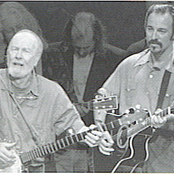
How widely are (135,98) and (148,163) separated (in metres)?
0.45

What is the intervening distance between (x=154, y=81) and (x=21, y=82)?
3.04 feet

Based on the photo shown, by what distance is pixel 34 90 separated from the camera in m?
2.76

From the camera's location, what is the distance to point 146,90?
271 cm

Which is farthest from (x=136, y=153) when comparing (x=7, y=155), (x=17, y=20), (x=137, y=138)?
(x=17, y=20)

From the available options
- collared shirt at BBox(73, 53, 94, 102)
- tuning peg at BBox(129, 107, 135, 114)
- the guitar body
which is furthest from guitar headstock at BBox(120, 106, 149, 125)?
collared shirt at BBox(73, 53, 94, 102)

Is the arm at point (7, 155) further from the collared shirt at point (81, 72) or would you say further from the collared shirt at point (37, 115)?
the collared shirt at point (81, 72)

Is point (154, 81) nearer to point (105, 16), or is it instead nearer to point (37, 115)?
point (105, 16)

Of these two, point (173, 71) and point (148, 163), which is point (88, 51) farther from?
point (148, 163)

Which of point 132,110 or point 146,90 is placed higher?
point 146,90

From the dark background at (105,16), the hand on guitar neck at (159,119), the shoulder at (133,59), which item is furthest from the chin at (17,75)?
the hand on guitar neck at (159,119)

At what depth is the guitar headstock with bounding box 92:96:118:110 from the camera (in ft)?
8.96

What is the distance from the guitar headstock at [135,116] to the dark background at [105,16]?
1.52 ft

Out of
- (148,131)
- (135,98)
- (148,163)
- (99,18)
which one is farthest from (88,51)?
(148,163)

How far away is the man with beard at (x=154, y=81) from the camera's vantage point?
266 cm
